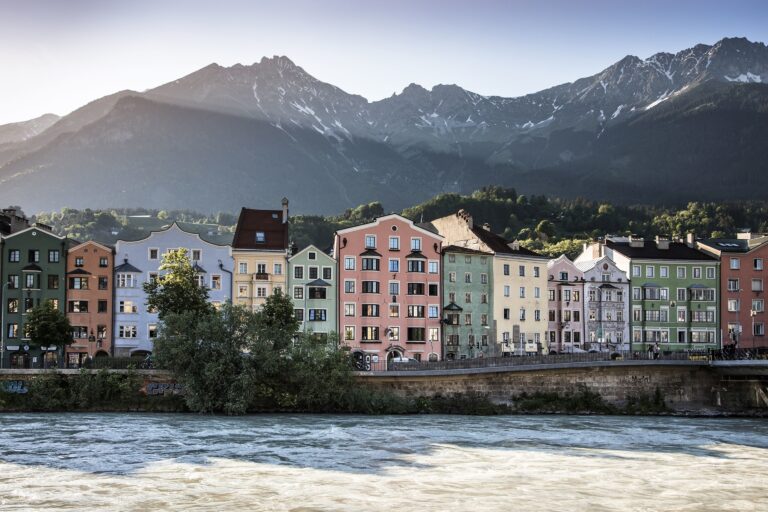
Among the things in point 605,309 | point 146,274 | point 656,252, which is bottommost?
point 605,309

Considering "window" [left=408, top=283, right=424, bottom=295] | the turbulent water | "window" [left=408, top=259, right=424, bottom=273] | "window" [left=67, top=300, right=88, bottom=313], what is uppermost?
"window" [left=408, top=259, right=424, bottom=273]

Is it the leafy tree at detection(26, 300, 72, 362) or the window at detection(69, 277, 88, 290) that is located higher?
the window at detection(69, 277, 88, 290)

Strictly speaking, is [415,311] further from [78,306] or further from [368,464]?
[368,464]

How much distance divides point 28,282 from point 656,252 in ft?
222

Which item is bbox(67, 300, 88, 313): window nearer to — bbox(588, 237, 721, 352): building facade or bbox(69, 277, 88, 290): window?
bbox(69, 277, 88, 290): window

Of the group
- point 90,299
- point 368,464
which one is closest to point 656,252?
point 90,299

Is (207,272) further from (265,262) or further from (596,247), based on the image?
(596,247)

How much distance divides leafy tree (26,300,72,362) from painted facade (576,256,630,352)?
2129 inches

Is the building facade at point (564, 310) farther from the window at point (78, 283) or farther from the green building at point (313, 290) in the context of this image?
the window at point (78, 283)

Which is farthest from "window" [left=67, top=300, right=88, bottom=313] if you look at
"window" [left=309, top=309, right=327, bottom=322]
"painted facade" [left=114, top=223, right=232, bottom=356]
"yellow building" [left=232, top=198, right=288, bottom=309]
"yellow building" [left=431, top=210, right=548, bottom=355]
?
"yellow building" [left=431, top=210, right=548, bottom=355]

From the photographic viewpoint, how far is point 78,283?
90562 millimetres

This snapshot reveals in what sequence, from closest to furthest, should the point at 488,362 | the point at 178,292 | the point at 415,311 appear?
the point at 488,362, the point at 178,292, the point at 415,311

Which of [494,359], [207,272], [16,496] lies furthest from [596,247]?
[16,496]

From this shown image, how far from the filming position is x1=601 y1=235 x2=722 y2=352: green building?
10544 cm
